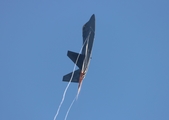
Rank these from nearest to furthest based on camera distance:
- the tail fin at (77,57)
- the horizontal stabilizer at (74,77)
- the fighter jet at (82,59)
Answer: the fighter jet at (82,59), the horizontal stabilizer at (74,77), the tail fin at (77,57)

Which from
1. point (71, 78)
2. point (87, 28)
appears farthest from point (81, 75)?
point (87, 28)

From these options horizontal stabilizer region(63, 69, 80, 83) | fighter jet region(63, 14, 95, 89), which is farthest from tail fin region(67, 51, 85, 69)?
horizontal stabilizer region(63, 69, 80, 83)

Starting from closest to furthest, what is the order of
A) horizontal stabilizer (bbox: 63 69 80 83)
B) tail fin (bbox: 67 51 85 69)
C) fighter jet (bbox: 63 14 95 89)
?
1. fighter jet (bbox: 63 14 95 89)
2. horizontal stabilizer (bbox: 63 69 80 83)
3. tail fin (bbox: 67 51 85 69)

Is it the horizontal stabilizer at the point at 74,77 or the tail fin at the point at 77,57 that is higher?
the tail fin at the point at 77,57

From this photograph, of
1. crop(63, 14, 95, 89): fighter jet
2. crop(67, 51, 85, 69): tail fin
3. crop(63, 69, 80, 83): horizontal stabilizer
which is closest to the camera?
crop(63, 14, 95, 89): fighter jet

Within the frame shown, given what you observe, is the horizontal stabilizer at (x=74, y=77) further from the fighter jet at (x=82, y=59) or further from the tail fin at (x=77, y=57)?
the tail fin at (x=77, y=57)

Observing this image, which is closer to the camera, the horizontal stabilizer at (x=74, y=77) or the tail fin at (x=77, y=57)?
the horizontal stabilizer at (x=74, y=77)

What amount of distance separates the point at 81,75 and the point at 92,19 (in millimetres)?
4143

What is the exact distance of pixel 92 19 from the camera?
16328 mm

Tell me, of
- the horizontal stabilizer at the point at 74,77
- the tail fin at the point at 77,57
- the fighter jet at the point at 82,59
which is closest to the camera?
the fighter jet at the point at 82,59

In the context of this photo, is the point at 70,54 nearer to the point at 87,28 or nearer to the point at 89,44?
the point at 89,44

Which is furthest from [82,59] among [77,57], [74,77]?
[74,77]

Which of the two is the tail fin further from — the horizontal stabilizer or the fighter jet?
the horizontal stabilizer

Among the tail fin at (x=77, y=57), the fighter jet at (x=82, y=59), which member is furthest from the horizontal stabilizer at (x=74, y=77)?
the tail fin at (x=77, y=57)
